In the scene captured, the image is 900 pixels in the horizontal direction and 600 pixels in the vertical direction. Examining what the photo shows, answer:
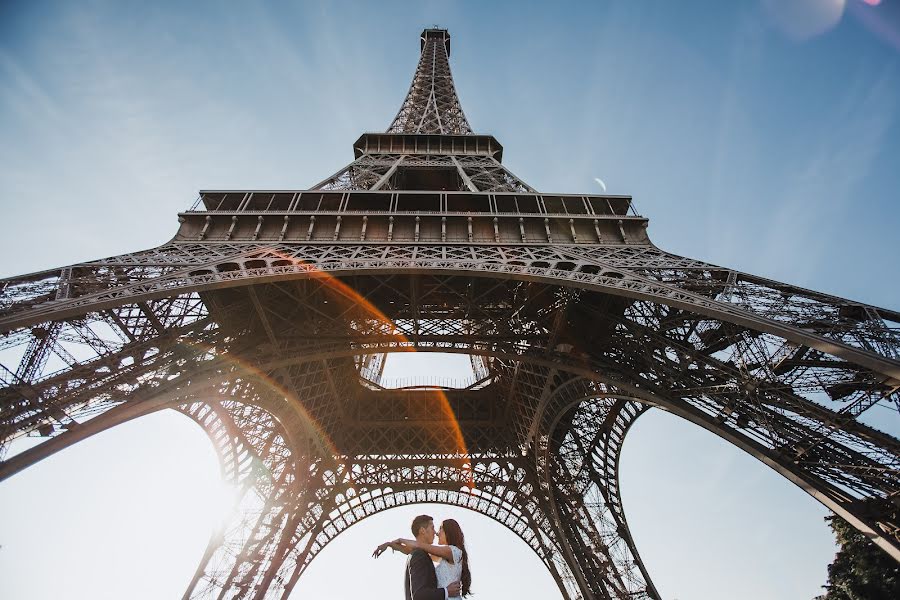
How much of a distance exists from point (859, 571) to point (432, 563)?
2476 centimetres

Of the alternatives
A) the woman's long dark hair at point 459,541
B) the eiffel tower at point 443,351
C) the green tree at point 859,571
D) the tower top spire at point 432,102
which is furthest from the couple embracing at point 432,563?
the tower top spire at point 432,102

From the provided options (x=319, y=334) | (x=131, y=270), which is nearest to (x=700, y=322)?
(x=319, y=334)

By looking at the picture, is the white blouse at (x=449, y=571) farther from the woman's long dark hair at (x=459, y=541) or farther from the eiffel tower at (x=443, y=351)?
the eiffel tower at (x=443, y=351)

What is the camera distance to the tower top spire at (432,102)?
31406 mm

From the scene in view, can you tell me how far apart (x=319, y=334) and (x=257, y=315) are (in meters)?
1.94

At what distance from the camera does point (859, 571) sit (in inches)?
771

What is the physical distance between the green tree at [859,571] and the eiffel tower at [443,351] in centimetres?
802

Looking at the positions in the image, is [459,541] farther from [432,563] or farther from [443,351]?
[443,351]

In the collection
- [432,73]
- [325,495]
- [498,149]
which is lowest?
[325,495]

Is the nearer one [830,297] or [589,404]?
[830,297]

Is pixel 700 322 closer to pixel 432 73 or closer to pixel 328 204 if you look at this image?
pixel 328 204

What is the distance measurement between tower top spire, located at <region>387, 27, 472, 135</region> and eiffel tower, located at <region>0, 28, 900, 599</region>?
215 inches

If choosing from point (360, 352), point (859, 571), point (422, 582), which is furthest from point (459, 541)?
point (859, 571)

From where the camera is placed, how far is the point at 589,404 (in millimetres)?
21250
